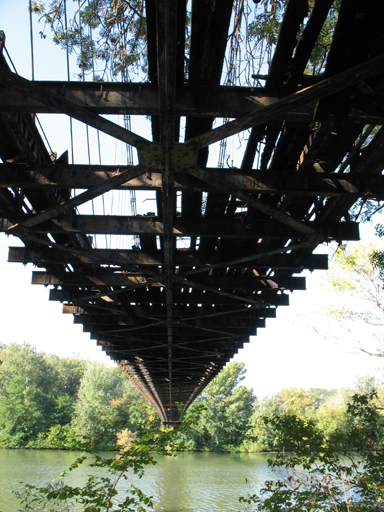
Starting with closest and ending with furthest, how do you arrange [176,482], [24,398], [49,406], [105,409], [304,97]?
[304,97], [176,482], [24,398], [105,409], [49,406]

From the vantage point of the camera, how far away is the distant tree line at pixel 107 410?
44.3 meters

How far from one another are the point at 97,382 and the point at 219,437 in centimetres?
1665

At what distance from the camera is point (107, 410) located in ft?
153

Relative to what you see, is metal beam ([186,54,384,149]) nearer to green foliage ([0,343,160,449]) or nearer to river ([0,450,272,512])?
river ([0,450,272,512])

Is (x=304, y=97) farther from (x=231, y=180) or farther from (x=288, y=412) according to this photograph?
(x=288, y=412)

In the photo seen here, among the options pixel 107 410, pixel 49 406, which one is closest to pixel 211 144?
pixel 107 410

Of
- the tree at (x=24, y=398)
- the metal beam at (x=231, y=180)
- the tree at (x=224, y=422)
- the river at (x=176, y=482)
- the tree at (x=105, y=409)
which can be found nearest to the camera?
the metal beam at (x=231, y=180)

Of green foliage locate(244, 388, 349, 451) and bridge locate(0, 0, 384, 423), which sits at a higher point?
bridge locate(0, 0, 384, 423)

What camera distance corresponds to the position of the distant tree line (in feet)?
145

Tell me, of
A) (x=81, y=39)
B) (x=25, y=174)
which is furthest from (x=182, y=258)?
(x=81, y=39)

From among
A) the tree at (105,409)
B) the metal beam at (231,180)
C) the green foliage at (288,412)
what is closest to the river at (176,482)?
the green foliage at (288,412)

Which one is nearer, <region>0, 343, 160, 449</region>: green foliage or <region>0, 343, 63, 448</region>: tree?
<region>0, 343, 63, 448</region>: tree

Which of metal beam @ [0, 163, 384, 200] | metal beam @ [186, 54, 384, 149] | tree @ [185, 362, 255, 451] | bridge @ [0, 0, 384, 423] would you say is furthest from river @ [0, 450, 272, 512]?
tree @ [185, 362, 255, 451]

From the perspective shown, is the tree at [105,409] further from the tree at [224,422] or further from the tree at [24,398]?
the tree at [224,422]
